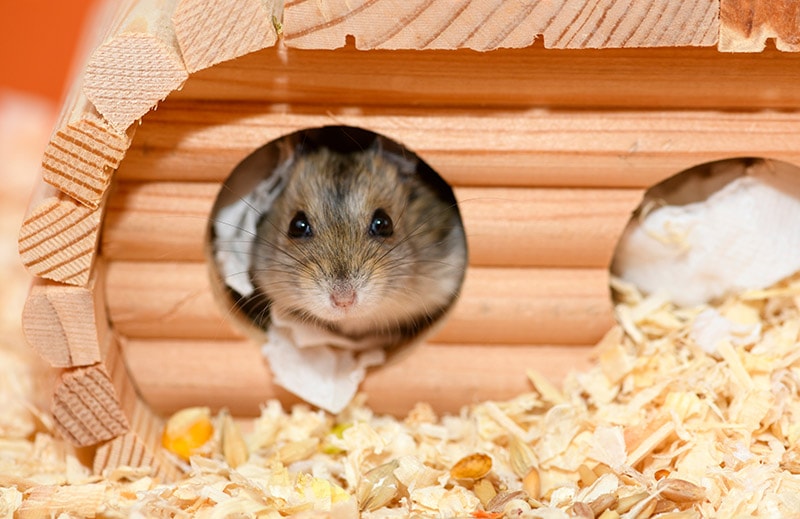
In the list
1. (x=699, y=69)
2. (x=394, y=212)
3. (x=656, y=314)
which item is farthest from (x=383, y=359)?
(x=699, y=69)

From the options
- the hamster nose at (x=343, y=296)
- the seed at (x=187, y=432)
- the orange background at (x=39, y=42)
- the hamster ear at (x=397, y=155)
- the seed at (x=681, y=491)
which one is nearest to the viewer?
the seed at (x=681, y=491)

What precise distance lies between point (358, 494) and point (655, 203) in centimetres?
109

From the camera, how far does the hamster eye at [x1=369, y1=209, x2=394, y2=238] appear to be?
2.18 meters

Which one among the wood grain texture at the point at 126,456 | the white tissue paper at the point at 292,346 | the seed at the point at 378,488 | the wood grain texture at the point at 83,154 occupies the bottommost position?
the wood grain texture at the point at 126,456

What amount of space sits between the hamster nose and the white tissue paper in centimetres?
27

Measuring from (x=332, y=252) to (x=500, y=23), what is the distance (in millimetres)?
694

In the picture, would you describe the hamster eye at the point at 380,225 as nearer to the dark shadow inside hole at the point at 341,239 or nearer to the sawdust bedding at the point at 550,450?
the dark shadow inside hole at the point at 341,239

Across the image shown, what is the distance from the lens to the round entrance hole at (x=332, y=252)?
6.95 ft

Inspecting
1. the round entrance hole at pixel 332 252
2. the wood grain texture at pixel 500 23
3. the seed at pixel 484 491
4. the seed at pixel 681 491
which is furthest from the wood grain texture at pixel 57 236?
the seed at pixel 681 491

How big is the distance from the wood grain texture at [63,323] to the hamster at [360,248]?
48 cm

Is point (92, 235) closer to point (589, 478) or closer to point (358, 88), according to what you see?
point (358, 88)

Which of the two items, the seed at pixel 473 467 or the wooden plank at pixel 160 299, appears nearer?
the seed at pixel 473 467

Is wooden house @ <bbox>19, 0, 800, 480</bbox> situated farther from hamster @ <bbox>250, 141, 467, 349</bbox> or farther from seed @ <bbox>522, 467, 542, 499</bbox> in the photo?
seed @ <bbox>522, 467, 542, 499</bbox>

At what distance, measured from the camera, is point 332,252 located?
6.86 feet
